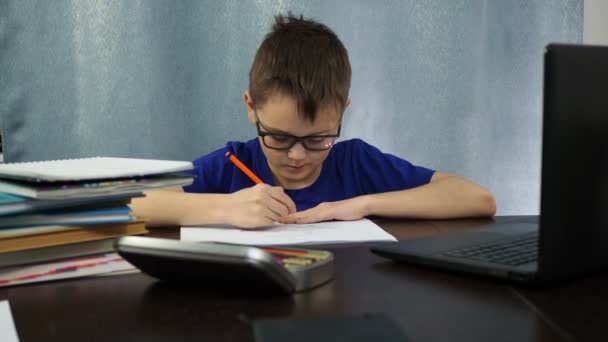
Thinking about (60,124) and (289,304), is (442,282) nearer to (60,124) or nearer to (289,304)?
(289,304)

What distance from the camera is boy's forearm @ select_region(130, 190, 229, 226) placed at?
1017 millimetres

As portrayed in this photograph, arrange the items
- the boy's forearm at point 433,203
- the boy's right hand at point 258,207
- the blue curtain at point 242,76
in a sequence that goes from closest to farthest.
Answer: the boy's right hand at point 258,207
the boy's forearm at point 433,203
the blue curtain at point 242,76

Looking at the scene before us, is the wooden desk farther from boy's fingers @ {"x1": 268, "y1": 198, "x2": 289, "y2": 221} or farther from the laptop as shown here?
boy's fingers @ {"x1": 268, "y1": 198, "x2": 289, "y2": 221}

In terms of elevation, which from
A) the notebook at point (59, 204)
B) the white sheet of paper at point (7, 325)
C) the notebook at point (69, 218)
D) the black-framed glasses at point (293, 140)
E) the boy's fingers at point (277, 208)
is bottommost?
the white sheet of paper at point (7, 325)

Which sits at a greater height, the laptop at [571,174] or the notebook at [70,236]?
the laptop at [571,174]

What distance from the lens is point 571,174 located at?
557mm

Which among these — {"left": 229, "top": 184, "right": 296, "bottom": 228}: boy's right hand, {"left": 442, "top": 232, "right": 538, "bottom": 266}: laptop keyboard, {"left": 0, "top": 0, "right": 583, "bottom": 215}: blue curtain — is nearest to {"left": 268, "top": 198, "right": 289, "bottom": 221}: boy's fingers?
{"left": 229, "top": 184, "right": 296, "bottom": 228}: boy's right hand

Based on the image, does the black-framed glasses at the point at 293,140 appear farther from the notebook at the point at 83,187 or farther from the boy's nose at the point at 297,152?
the notebook at the point at 83,187

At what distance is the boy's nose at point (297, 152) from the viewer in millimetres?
1176

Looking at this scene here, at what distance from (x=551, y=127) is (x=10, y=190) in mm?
544

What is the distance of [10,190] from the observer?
70 centimetres

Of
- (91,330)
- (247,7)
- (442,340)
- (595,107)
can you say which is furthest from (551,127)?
(247,7)

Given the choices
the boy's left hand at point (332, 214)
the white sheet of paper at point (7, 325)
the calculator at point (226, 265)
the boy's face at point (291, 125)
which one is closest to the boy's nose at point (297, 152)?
→ the boy's face at point (291, 125)

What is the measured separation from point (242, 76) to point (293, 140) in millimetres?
595
